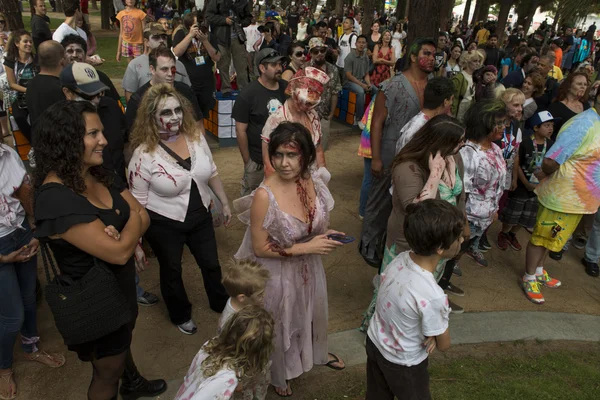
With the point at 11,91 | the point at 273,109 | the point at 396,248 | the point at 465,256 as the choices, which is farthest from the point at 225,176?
the point at 396,248

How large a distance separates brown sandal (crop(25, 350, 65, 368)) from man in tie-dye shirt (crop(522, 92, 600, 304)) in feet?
13.5

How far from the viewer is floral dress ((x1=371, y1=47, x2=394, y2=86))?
9.45 metres

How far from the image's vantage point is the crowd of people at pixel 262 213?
2.10m

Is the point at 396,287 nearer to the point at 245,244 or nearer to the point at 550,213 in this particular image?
the point at 245,244

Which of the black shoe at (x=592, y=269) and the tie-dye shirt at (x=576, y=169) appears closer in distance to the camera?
the tie-dye shirt at (x=576, y=169)

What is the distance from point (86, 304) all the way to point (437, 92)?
307 centimetres

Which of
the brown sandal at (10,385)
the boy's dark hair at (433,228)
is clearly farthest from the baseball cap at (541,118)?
the brown sandal at (10,385)

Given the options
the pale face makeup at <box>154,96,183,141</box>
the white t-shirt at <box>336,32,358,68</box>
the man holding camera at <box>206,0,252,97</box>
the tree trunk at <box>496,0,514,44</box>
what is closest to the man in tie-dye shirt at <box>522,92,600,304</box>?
the pale face makeup at <box>154,96,183,141</box>

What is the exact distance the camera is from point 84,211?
2.06 meters

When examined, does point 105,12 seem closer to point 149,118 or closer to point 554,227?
point 149,118

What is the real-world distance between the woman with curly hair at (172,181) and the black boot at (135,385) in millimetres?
657

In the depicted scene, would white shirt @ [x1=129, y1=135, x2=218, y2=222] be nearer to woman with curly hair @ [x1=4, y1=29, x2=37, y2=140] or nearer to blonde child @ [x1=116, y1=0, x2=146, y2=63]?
woman with curly hair @ [x1=4, y1=29, x2=37, y2=140]

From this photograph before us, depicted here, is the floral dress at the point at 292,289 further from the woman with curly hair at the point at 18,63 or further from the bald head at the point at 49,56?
the woman with curly hair at the point at 18,63

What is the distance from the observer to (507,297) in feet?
14.3
